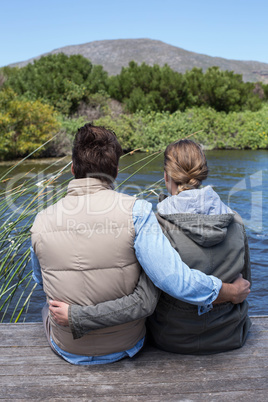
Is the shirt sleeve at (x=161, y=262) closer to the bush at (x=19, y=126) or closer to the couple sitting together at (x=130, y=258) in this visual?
the couple sitting together at (x=130, y=258)

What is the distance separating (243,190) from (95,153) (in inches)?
395

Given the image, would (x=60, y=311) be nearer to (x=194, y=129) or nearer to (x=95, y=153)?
(x=95, y=153)

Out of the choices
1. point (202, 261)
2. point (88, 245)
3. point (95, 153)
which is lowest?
point (202, 261)

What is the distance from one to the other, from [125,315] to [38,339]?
60cm

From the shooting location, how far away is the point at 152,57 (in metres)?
98.2

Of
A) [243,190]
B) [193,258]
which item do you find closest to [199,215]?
[193,258]

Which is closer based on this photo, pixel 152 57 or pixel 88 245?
pixel 88 245

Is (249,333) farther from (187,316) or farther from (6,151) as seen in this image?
(6,151)

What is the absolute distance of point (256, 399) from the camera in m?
1.61

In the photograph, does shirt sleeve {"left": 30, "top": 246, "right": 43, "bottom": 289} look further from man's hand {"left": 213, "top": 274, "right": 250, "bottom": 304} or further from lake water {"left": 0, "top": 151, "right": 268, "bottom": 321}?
lake water {"left": 0, "top": 151, "right": 268, "bottom": 321}

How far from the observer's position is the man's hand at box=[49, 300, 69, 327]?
170 centimetres

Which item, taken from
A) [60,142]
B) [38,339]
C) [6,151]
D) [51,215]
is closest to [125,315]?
A: [51,215]

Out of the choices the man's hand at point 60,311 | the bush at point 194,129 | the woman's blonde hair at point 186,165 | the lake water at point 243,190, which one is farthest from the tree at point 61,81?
the man's hand at point 60,311

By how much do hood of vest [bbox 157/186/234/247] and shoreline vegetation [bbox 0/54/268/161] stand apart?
14.2m
